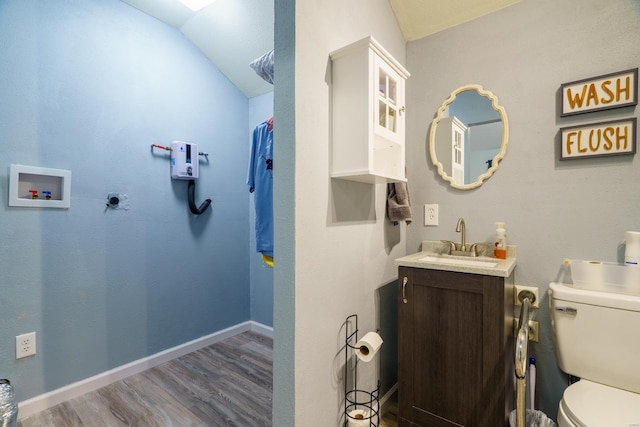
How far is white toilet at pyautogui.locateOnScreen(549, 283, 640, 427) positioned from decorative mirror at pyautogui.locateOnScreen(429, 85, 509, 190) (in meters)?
0.74

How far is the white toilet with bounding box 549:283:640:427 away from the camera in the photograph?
106 centimetres

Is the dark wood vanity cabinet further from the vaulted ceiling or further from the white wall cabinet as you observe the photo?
the vaulted ceiling

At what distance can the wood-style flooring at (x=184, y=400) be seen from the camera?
63.1 inches

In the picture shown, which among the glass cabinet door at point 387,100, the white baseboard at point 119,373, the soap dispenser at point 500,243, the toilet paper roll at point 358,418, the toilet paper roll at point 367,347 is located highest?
the glass cabinet door at point 387,100

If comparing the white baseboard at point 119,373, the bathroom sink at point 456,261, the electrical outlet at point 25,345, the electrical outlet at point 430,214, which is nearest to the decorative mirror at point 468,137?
the electrical outlet at point 430,214

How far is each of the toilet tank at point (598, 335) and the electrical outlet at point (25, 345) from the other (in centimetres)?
273

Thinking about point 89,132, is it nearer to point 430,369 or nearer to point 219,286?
point 219,286

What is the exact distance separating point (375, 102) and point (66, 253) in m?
1.99

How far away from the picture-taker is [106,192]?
192 cm

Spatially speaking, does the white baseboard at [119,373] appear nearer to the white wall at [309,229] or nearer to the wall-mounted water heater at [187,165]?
the wall-mounted water heater at [187,165]

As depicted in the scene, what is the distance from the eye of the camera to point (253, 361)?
225 cm

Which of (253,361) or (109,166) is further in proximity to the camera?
(253,361)

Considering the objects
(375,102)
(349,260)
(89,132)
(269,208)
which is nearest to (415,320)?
(349,260)

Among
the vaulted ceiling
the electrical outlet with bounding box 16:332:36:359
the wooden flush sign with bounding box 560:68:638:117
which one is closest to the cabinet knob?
the wooden flush sign with bounding box 560:68:638:117
